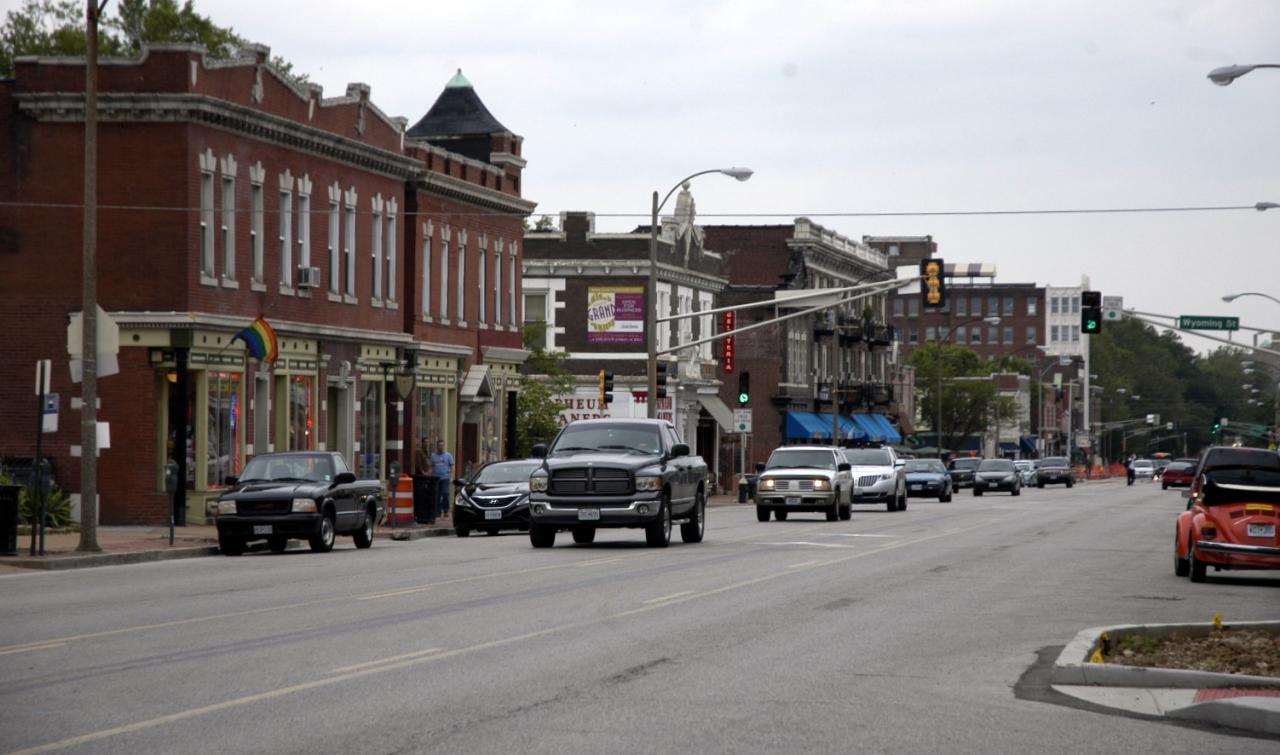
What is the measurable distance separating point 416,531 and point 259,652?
2397 centimetres

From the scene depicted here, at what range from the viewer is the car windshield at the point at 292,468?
31094mm

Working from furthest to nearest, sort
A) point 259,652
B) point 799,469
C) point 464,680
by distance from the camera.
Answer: point 799,469 < point 259,652 < point 464,680

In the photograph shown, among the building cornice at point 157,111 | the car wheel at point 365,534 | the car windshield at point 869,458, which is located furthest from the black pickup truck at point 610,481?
the car windshield at point 869,458

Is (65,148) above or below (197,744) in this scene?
above

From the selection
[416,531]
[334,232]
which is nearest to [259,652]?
[416,531]

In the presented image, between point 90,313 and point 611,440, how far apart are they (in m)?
8.29

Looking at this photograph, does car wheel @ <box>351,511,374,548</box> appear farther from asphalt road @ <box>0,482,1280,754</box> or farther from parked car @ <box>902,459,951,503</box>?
parked car @ <box>902,459,951,503</box>

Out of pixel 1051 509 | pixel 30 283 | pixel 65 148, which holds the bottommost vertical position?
pixel 1051 509

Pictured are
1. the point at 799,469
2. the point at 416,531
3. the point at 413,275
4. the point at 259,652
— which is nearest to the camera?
the point at 259,652

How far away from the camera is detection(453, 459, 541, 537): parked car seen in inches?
1483

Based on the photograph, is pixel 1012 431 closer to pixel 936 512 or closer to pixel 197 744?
pixel 936 512

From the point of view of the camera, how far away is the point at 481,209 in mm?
57844

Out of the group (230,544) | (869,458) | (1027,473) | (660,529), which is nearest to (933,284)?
(869,458)

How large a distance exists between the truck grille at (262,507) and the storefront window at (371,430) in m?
18.5
